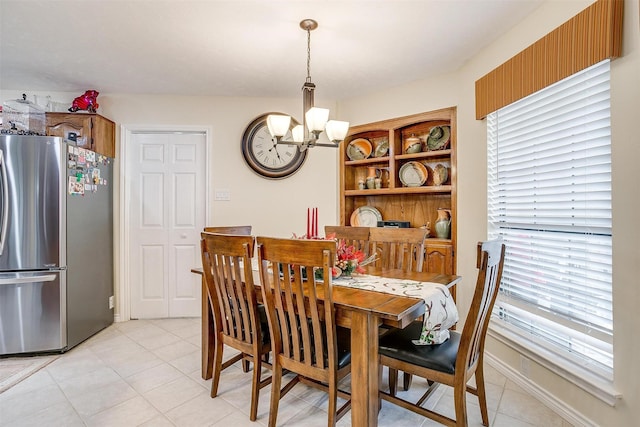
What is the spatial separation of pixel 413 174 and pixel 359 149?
74 centimetres

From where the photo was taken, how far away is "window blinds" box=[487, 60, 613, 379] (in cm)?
169

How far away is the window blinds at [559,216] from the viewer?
1693mm

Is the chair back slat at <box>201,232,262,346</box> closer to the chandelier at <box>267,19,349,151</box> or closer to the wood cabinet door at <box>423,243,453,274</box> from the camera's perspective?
the chandelier at <box>267,19,349,151</box>

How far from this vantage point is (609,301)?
1635 mm

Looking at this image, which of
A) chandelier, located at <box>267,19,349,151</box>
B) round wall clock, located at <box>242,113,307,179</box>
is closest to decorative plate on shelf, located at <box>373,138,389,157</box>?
round wall clock, located at <box>242,113,307,179</box>

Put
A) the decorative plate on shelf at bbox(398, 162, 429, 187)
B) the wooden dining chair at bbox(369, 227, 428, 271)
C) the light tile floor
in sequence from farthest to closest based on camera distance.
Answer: the decorative plate on shelf at bbox(398, 162, 429, 187) → the wooden dining chair at bbox(369, 227, 428, 271) → the light tile floor

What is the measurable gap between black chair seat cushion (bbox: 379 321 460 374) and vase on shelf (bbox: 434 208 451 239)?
4.84 ft

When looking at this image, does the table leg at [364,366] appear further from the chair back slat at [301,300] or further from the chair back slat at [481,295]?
the chair back slat at [481,295]

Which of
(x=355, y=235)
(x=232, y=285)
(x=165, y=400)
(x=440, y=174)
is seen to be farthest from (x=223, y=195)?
(x=440, y=174)

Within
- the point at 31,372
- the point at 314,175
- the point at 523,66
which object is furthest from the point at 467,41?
the point at 31,372

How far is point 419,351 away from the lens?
5.32 feet

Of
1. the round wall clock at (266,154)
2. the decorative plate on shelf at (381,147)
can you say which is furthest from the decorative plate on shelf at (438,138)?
the round wall clock at (266,154)

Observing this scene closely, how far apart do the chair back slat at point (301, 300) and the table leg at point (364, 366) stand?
11 centimetres

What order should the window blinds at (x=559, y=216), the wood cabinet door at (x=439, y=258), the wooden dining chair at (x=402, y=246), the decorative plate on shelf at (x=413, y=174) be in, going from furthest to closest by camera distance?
the decorative plate on shelf at (x=413, y=174) < the wood cabinet door at (x=439, y=258) < the wooden dining chair at (x=402, y=246) < the window blinds at (x=559, y=216)
